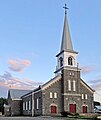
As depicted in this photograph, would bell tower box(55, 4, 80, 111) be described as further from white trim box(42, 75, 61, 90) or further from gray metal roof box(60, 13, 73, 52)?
white trim box(42, 75, 61, 90)

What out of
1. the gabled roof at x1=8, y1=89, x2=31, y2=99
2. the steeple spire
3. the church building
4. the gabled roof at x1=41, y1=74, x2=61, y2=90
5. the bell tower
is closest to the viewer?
the gabled roof at x1=41, y1=74, x2=61, y2=90

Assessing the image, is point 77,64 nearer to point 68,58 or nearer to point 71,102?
point 68,58

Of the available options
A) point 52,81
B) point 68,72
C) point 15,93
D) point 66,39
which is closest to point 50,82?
point 52,81

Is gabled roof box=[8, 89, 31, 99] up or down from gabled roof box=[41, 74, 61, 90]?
down

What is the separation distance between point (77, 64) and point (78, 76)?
2.77 meters

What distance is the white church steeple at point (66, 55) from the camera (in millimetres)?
58744

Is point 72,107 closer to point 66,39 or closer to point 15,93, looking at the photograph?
point 66,39

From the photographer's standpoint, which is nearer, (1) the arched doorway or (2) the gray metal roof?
(1) the arched doorway

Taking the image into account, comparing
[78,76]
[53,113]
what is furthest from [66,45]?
[53,113]

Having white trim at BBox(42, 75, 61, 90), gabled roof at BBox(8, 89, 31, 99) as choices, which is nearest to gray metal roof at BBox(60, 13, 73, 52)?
white trim at BBox(42, 75, 61, 90)

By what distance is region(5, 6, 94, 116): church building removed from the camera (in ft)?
184

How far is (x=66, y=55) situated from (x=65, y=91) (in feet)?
27.1

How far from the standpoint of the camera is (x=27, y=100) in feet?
224

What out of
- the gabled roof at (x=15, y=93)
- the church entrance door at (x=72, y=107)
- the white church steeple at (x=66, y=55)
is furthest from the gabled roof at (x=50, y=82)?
the gabled roof at (x=15, y=93)
